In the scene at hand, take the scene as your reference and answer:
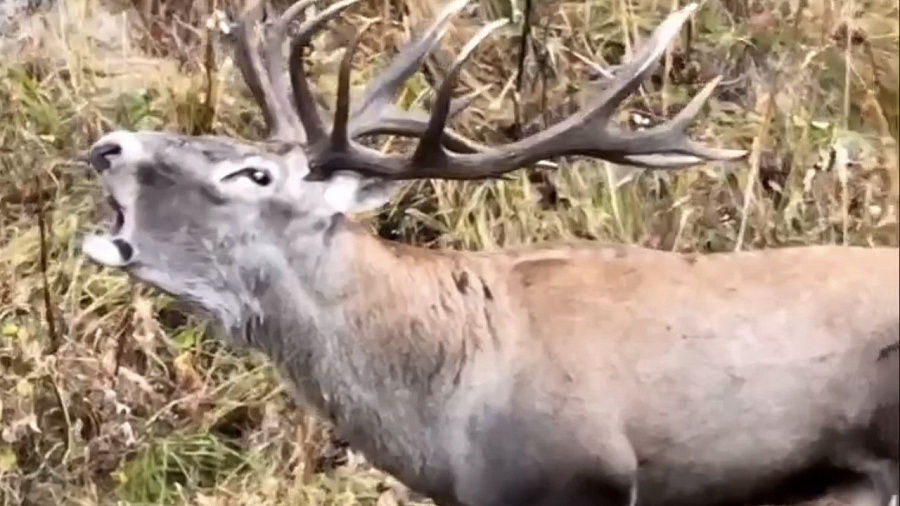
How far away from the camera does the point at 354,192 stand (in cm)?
147

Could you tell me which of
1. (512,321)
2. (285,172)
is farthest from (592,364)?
(285,172)

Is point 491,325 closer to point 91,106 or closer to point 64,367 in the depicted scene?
point 64,367

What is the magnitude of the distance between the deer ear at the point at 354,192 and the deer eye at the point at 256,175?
0.20 ft

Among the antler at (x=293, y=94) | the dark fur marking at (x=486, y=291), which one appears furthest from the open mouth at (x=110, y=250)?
the dark fur marking at (x=486, y=291)

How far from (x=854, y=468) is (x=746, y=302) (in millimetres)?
165

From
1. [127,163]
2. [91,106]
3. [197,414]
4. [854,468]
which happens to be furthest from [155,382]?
[854,468]

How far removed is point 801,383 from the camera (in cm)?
133

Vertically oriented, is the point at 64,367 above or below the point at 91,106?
below

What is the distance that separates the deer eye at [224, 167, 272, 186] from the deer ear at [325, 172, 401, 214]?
0.06 metres

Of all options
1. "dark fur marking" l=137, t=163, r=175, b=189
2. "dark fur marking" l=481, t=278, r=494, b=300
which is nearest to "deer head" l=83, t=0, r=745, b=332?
"dark fur marking" l=137, t=163, r=175, b=189

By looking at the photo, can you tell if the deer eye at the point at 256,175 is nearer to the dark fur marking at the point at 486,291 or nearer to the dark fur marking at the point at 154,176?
the dark fur marking at the point at 154,176

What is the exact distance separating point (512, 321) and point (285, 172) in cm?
25

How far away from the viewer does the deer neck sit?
56.2 inches

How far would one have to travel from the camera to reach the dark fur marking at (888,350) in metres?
1.16
